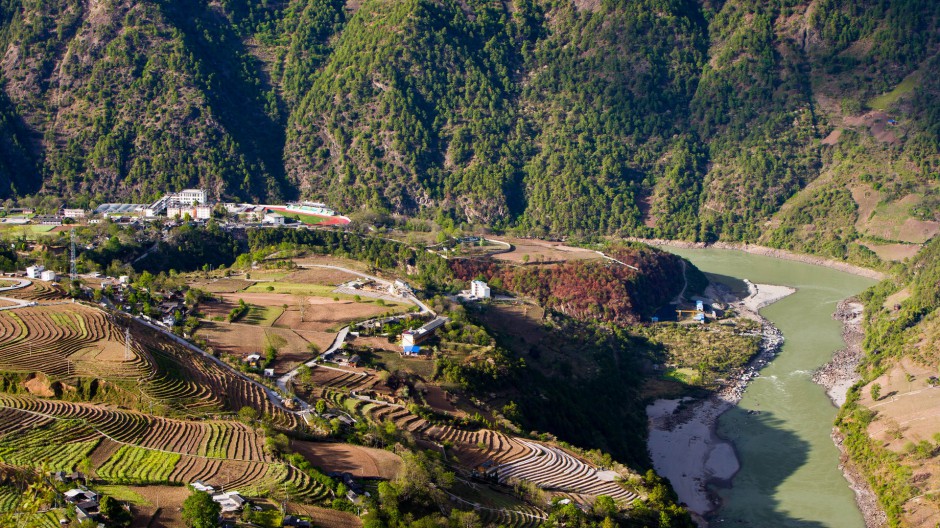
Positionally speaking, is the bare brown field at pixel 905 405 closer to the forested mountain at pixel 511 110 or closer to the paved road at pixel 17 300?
the paved road at pixel 17 300

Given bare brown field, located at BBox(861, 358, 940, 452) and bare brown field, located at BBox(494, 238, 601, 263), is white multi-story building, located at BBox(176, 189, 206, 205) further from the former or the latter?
bare brown field, located at BBox(861, 358, 940, 452)

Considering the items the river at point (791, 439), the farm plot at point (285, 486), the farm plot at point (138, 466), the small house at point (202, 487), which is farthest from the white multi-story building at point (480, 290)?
the small house at point (202, 487)

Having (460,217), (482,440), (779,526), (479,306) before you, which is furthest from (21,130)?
(779,526)

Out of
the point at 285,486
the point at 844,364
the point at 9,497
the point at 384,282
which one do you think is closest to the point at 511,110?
the point at 384,282

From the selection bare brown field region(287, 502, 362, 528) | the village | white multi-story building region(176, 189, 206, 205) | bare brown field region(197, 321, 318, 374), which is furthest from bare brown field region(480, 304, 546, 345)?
white multi-story building region(176, 189, 206, 205)

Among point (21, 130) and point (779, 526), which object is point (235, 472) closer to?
point (779, 526)

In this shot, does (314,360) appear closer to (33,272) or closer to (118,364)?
(118,364)
